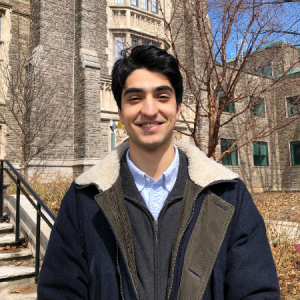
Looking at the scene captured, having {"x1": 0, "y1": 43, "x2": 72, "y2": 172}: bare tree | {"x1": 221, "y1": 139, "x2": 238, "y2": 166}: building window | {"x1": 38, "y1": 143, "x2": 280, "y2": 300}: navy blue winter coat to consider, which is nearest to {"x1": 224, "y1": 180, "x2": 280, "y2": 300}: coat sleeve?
{"x1": 38, "y1": 143, "x2": 280, "y2": 300}: navy blue winter coat

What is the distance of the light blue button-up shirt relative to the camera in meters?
1.68

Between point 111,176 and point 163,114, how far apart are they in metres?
0.45

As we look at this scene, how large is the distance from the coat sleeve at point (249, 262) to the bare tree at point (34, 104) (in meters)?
10.6

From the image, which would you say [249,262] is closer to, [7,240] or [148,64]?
[148,64]

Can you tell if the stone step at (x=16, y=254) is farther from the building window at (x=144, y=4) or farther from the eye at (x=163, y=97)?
the building window at (x=144, y=4)

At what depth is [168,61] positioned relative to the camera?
1687mm

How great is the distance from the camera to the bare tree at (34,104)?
1141 centimetres

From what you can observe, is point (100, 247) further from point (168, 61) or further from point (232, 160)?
point (232, 160)

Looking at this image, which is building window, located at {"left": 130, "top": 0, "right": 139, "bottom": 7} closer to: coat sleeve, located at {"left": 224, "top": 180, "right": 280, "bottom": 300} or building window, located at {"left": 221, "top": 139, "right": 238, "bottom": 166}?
building window, located at {"left": 221, "top": 139, "right": 238, "bottom": 166}

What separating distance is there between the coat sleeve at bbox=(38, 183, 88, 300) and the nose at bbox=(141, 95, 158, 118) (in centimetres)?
64

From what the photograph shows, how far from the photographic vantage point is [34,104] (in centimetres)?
1182

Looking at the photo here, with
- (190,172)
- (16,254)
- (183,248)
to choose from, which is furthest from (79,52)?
(183,248)

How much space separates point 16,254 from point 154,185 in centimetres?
374

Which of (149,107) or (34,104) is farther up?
(34,104)
